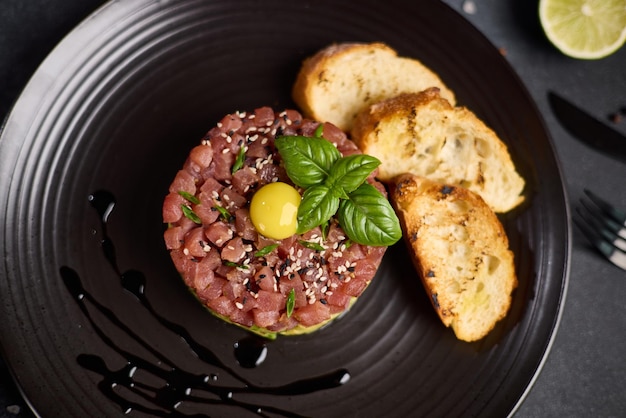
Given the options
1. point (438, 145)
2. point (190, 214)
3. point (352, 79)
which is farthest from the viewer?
point (352, 79)

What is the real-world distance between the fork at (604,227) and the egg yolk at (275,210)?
8.17 ft

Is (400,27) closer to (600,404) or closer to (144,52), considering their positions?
(144,52)

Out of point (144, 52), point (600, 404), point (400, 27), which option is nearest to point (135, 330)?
point (144, 52)

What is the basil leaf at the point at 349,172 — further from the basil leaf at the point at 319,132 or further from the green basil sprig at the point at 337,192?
the basil leaf at the point at 319,132

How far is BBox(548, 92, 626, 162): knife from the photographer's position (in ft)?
15.7

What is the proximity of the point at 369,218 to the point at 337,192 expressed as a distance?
0.25 meters

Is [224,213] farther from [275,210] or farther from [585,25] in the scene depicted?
[585,25]

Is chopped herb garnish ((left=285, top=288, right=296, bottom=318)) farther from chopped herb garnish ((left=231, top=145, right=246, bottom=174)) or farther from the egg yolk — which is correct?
chopped herb garnish ((left=231, top=145, right=246, bottom=174))

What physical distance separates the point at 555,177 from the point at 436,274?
4.23 feet

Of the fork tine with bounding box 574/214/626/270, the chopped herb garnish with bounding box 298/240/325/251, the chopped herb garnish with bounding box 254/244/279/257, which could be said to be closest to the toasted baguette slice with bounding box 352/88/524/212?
the fork tine with bounding box 574/214/626/270

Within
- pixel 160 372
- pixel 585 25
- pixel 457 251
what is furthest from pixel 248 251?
pixel 585 25

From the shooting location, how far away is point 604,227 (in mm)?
4602

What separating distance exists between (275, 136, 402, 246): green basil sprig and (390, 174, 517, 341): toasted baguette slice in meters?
0.56

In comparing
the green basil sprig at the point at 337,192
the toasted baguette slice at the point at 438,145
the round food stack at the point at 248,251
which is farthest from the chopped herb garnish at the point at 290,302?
the toasted baguette slice at the point at 438,145
